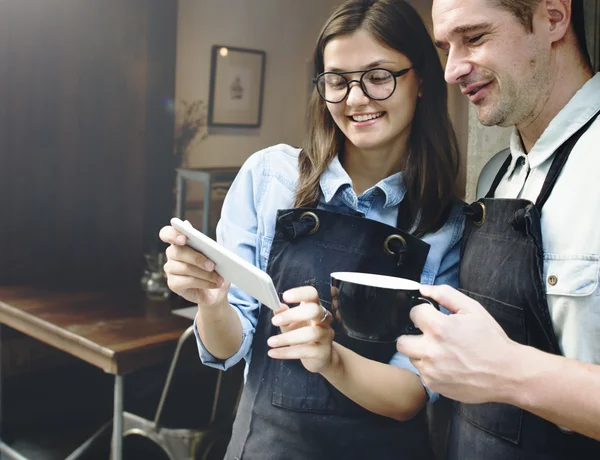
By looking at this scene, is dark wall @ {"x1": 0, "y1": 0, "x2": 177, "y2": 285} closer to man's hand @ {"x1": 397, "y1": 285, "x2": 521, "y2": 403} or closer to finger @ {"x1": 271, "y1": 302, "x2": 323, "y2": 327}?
finger @ {"x1": 271, "y1": 302, "x2": 323, "y2": 327}

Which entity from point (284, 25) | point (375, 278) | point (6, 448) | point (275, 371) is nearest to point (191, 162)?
point (284, 25)

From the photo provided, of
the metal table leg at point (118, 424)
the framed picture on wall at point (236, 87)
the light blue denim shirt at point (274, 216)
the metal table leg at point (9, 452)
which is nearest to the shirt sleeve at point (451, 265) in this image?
the light blue denim shirt at point (274, 216)

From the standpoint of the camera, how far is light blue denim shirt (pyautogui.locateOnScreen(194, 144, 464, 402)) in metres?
1.17

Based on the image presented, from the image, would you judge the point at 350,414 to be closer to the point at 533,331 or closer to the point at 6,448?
the point at 533,331

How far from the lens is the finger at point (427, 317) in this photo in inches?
31.1

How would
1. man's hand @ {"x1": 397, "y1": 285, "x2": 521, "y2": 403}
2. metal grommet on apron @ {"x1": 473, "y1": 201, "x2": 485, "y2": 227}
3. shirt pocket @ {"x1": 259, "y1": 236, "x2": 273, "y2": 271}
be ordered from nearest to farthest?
man's hand @ {"x1": 397, "y1": 285, "x2": 521, "y2": 403} < metal grommet on apron @ {"x1": 473, "y1": 201, "x2": 485, "y2": 227} < shirt pocket @ {"x1": 259, "y1": 236, "x2": 273, "y2": 271}

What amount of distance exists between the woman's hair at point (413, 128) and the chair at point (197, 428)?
925mm

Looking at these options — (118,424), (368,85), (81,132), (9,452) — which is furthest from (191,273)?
(81,132)

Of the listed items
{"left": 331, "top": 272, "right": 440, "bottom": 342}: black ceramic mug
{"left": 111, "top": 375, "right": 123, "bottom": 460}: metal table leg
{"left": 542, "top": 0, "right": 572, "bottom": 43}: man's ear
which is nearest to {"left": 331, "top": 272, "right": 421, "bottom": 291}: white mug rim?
{"left": 331, "top": 272, "right": 440, "bottom": 342}: black ceramic mug

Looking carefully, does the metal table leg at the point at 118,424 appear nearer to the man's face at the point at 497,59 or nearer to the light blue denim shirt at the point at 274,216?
the light blue denim shirt at the point at 274,216

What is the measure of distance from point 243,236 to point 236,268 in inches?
14.4

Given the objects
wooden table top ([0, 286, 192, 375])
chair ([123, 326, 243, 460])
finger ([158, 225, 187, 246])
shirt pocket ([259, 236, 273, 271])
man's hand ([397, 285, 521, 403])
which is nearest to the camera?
man's hand ([397, 285, 521, 403])

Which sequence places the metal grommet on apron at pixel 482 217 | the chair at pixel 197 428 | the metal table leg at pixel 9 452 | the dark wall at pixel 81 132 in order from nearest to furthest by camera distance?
1. the metal grommet on apron at pixel 482 217
2. the chair at pixel 197 428
3. the metal table leg at pixel 9 452
4. the dark wall at pixel 81 132

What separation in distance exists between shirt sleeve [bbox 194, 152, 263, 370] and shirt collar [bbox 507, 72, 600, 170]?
0.53m
